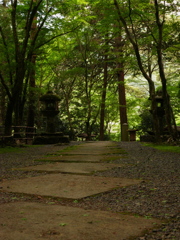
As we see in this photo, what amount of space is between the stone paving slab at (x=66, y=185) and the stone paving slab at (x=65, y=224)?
1.43ft

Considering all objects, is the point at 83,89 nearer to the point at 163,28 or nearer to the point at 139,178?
the point at 163,28

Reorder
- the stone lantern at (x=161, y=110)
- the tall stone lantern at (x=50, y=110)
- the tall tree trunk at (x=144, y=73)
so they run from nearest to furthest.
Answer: the tall tree trunk at (x=144, y=73)
the tall stone lantern at (x=50, y=110)
the stone lantern at (x=161, y=110)

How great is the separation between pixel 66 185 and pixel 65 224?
3.72 ft

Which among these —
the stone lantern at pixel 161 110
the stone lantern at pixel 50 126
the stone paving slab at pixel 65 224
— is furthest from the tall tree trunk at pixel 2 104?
the stone paving slab at pixel 65 224

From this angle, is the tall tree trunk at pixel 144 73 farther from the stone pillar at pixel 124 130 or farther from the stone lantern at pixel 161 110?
the stone pillar at pixel 124 130

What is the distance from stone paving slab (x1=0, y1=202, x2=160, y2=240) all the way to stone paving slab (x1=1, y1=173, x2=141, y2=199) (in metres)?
0.44

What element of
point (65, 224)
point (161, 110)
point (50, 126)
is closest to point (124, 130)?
point (161, 110)

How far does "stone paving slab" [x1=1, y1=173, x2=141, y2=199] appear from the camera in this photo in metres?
2.28

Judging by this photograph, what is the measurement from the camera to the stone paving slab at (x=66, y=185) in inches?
89.7

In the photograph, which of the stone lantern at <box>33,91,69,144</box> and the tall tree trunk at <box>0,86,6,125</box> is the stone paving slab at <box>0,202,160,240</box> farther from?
the tall tree trunk at <box>0,86,6,125</box>

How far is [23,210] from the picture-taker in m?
1.75

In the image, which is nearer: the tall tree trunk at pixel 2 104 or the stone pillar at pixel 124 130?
the tall tree trunk at pixel 2 104

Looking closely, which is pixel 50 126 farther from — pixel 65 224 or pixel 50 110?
pixel 65 224

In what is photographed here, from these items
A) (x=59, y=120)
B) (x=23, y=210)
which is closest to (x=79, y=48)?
(x=59, y=120)
